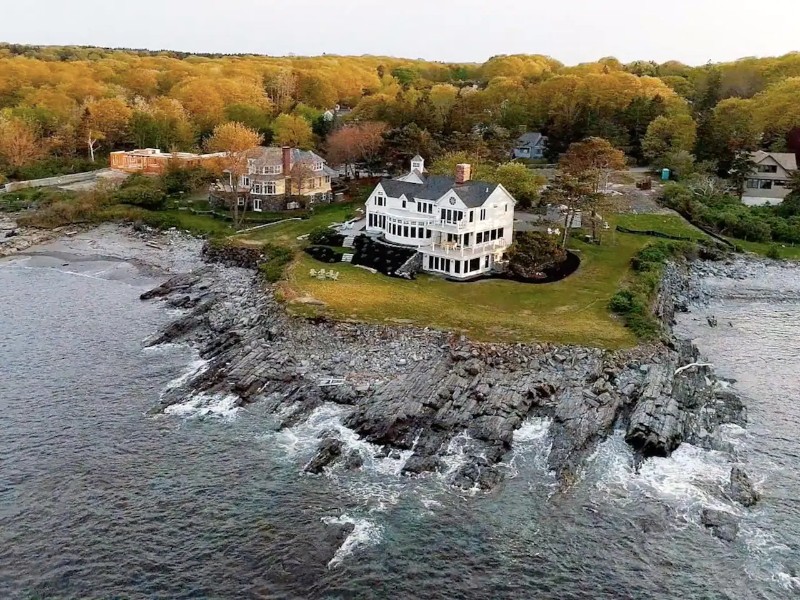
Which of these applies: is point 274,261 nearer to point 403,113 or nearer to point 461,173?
point 461,173

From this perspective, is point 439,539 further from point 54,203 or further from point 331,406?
point 54,203

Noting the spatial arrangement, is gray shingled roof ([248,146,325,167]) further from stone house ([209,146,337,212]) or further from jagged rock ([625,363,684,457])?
jagged rock ([625,363,684,457])

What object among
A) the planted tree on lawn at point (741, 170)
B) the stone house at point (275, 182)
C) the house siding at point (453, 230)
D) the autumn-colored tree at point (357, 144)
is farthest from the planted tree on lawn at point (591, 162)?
the stone house at point (275, 182)

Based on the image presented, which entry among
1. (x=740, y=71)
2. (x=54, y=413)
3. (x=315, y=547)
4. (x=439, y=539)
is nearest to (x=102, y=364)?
(x=54, y=413)

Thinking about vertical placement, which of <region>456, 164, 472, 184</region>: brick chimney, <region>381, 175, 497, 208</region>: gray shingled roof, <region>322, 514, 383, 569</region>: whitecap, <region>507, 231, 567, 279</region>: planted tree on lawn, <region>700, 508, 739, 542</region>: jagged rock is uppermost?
<region>456, 164, 472, 184</region>: brick chimney

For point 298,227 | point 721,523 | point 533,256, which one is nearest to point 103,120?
point 298,227

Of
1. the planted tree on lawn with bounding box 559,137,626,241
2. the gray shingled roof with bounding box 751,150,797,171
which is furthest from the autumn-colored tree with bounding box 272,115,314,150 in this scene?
the gray shingled roof with bounding box 751,150,797,171

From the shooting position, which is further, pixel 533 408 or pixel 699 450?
pixel 533 408
